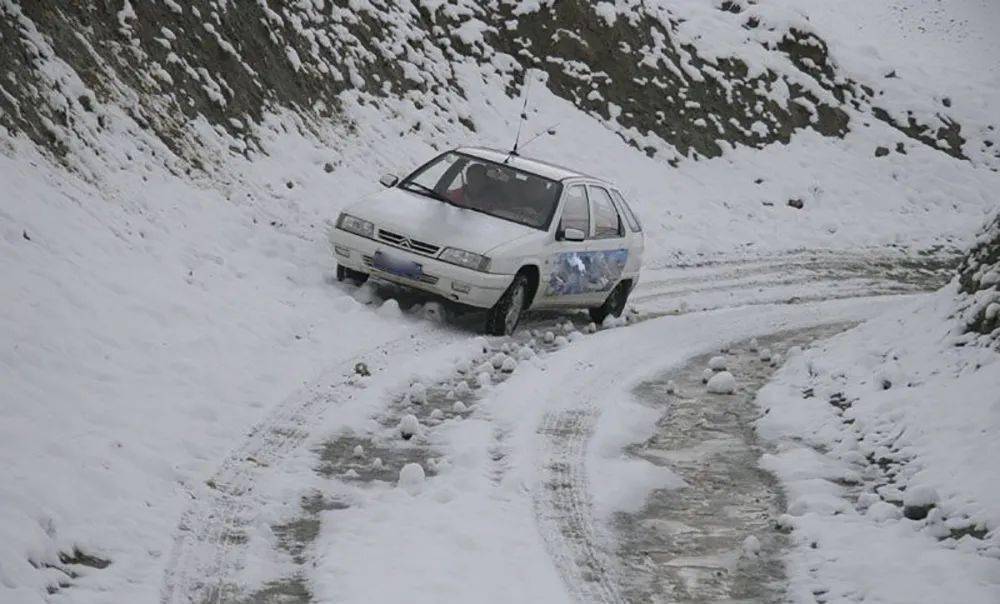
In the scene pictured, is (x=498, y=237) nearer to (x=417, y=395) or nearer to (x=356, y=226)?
(x=356, y=226)

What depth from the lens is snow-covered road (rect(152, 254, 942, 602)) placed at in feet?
21.9

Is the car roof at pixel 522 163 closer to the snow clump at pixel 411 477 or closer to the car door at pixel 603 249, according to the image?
the car door at pixel 603 249

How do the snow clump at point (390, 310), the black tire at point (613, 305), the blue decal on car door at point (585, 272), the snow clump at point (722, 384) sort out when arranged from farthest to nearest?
the black tire at point (613, 305) < the blue decal on car door at point (585, 272) < the snow clump at point (390, 310) < the snow clump at point (722, 384)

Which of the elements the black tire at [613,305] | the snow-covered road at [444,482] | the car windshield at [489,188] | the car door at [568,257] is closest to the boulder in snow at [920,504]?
the snow-covered road at [444,482]

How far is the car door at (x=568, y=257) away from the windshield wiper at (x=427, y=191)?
111cm

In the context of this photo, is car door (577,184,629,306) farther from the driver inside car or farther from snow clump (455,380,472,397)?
snow clump (455,380,472,397)

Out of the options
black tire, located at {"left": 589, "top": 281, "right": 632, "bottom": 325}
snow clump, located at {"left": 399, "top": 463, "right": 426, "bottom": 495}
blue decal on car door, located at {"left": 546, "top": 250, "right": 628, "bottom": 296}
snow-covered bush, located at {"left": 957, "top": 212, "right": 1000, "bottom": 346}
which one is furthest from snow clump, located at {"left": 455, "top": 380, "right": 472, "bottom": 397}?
black tire, located at {"left": 589, "top": 281, "right": 632, "bottom": 325}

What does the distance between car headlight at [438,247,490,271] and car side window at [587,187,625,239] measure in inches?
86.1

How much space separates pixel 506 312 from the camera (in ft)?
42.3

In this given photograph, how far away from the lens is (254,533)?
7.05 metres

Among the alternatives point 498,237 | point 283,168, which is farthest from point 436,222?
point 283,168

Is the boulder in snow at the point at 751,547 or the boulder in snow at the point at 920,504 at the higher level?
the boulder in snow at the point at 751,547

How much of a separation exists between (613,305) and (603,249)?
0.79 metres

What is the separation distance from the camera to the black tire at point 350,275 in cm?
1321
